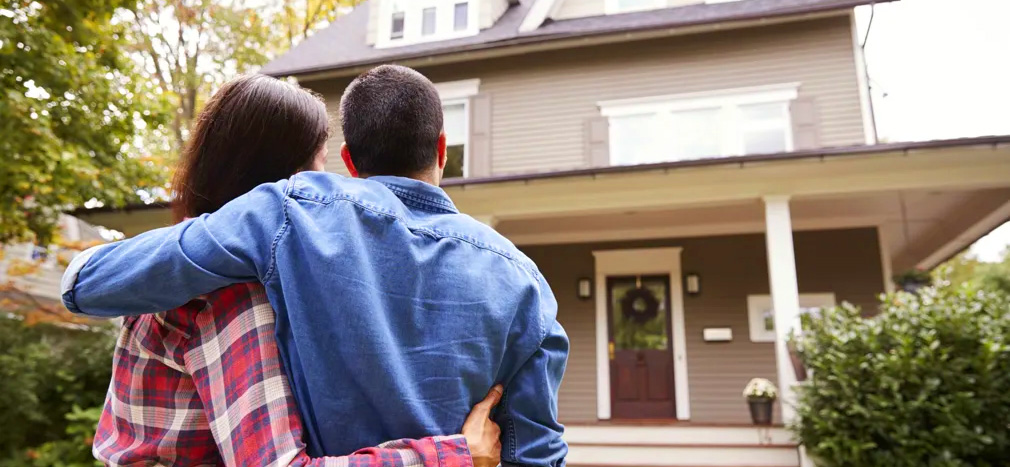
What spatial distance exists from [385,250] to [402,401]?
8.4 inches

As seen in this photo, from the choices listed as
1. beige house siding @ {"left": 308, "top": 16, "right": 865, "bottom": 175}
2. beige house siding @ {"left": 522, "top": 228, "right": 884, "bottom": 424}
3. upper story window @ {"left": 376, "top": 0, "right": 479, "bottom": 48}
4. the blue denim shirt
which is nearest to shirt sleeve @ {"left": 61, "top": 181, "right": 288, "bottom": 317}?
the blue denim shirt

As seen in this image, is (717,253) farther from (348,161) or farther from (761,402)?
(348,161)

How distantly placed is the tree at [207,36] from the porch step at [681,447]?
12076 millimetres

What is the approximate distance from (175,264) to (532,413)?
0.54 meters

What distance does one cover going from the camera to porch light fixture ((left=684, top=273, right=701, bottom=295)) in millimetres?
8938

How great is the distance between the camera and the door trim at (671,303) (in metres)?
8.76

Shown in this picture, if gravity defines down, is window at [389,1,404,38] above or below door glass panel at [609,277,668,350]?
above

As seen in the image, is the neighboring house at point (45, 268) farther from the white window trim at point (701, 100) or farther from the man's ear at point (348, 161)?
the man's ear at point (348, 161)

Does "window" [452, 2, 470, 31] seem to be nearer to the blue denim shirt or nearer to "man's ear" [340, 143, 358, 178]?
"man's ear" [340, 143, 358, 178]

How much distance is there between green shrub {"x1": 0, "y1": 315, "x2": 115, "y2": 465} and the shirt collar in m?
7.43

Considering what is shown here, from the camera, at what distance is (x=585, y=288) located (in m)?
9.31

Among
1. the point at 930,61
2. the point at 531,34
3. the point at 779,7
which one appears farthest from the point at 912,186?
the point at 930,61

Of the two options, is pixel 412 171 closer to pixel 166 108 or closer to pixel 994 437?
pixel 994 437

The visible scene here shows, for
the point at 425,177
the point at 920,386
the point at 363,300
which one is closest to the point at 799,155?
the point at 920,386
